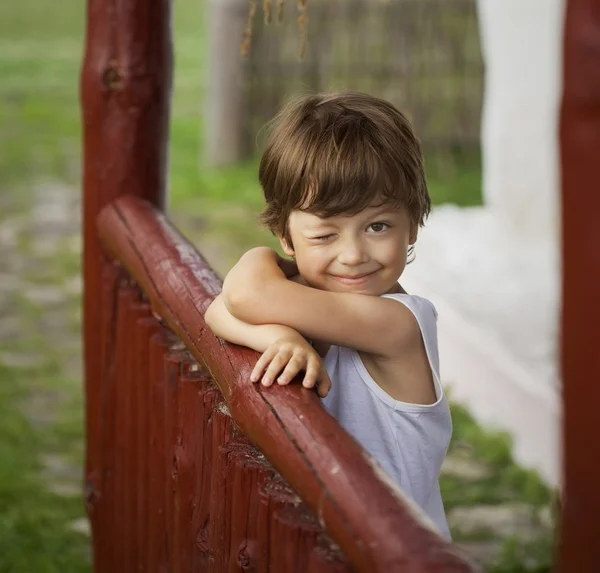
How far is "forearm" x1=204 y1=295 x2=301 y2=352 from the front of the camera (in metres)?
1.89

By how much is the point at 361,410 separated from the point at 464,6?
8.56 metres

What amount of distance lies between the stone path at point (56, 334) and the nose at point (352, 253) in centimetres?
232

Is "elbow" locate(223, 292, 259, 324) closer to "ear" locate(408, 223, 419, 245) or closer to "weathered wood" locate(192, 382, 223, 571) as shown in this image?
"weathered wood" locate(192, 382, 223, 571)

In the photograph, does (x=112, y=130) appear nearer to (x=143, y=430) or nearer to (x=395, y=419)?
(x=143, y=430)

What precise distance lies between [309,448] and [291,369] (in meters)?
0.23

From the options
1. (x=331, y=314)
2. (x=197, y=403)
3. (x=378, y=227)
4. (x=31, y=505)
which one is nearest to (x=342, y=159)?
(x=378, y=227)

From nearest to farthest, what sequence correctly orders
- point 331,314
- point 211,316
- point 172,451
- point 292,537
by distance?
point 292,537
point 331,314
point 211,316
point 172,451

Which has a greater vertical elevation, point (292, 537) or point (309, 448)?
point (309, 448)

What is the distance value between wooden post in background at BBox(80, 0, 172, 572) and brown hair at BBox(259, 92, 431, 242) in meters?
1.13

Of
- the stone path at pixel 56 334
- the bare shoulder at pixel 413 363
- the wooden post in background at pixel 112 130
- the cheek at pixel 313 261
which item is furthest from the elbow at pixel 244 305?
the stone path at pixel 56 334

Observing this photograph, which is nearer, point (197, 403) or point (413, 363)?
point (413, 363)

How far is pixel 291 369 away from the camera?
70.9 inches

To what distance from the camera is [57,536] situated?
4.29m

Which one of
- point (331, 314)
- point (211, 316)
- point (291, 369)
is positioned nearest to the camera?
point (291, 369)
